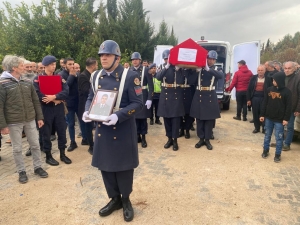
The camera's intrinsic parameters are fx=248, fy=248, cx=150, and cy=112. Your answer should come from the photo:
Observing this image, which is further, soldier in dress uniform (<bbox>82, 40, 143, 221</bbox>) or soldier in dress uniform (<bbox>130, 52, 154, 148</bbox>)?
soldier in dress uniform (<bbox>130, 52, 154, 148</bbox>)

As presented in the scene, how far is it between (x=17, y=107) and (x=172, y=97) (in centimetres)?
300

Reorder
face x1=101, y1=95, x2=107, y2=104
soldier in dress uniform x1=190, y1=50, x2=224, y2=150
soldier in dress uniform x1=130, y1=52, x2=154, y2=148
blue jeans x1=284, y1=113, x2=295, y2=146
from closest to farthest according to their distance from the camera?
face x1=101, y1=95, x2=107, y2=104, blue jeans x1=284, y1=113, x2=295, y2=146, soldier in dress uniform x1=190, y1=50, x2=224, y2=150, soldier in dress uniform x1=130, y1=52, x2=154, y2=148

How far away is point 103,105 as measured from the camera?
258cm

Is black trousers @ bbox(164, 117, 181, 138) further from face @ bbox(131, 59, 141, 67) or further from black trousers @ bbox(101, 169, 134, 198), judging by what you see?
black trousers @ bbox(101, 169, 134, 198)

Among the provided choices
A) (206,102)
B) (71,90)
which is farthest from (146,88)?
(71,90)

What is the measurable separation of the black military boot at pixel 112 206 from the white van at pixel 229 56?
22.3ft

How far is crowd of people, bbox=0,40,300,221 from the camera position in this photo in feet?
8.87

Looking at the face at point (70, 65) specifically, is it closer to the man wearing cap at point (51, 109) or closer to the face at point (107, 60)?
the man wearing cap at point (51, 109)

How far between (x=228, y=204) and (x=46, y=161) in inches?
131

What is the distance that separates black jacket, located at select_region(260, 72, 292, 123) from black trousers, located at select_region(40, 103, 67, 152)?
12.8ft

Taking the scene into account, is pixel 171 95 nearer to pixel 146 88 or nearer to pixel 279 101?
pixel 146 88

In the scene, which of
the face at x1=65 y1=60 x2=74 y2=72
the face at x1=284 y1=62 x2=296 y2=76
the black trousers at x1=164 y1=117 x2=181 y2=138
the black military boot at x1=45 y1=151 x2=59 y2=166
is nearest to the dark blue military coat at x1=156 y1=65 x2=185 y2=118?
the black trousers at x1=164 y1=117 x2=181 y2=138

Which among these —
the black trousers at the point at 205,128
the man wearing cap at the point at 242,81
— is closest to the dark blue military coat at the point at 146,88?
the black trousers at the point at 205,128

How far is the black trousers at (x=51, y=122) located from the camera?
4.41 metres
